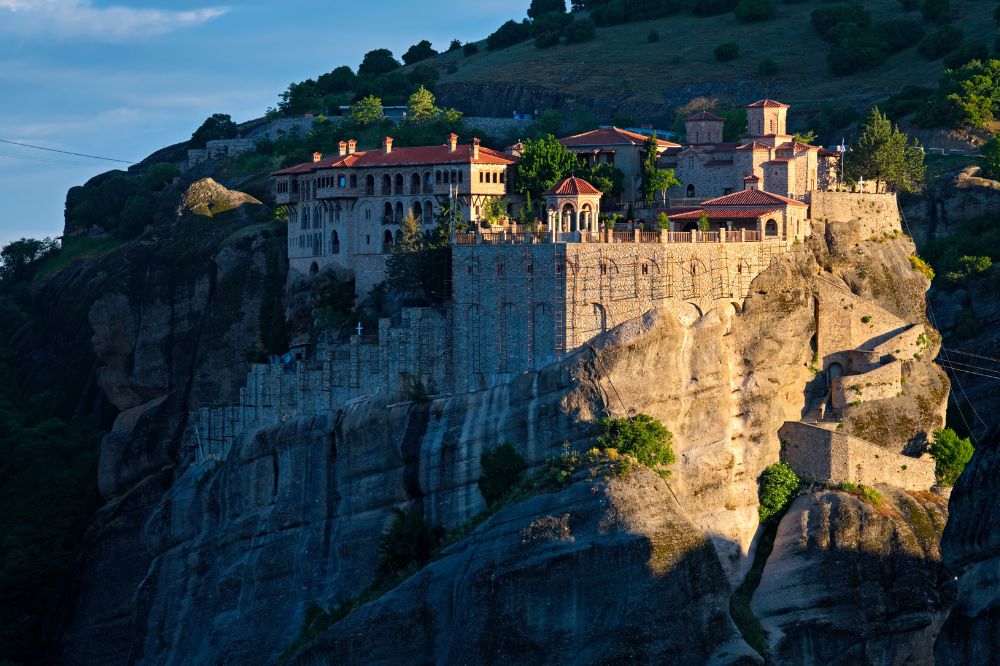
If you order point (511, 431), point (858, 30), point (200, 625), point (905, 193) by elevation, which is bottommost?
point (200, 625)

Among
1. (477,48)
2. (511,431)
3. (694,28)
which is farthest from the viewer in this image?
(477,48)

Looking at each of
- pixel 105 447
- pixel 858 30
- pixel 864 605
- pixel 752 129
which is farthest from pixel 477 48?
pixel 864 605

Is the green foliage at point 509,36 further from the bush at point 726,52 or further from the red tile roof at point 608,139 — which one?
the red tile roof at point 608,139

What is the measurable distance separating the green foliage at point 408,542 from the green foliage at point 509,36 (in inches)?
3143

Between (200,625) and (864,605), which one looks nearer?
(864,605)

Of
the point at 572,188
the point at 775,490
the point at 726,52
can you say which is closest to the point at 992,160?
the point at 572,188

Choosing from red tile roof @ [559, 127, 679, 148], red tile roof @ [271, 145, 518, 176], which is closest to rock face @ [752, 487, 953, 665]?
red tile roof @ [559, 127, 679, 148]

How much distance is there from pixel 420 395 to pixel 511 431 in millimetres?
6076

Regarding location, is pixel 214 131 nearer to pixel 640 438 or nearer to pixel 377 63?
pixel 377 63

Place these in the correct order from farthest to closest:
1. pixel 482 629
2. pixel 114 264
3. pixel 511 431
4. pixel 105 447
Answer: pixel 114 264 → pixel 105 447 → pixel 511 431 → pixel 482 629

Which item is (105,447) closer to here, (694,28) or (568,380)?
(568,380)

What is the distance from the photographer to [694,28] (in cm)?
15188

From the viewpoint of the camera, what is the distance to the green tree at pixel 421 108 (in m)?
129

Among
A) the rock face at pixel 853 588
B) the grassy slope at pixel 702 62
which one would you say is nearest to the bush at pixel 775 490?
the rock face at pixel 853 588
